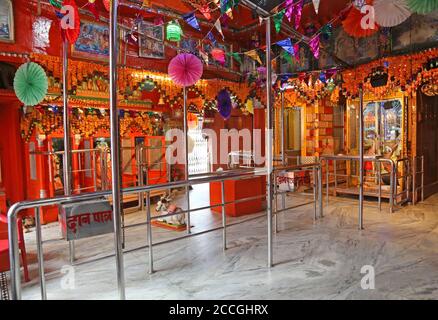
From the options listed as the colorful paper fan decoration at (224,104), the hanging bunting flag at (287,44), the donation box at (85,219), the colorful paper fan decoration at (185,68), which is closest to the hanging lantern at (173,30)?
the colorful paper fan decoration at (224,104)

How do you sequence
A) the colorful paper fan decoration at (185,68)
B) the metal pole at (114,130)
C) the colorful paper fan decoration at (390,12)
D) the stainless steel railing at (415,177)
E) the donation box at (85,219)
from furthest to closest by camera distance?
the stainless steel railing at (415,177)
the colorful paper fan decoration at (185,68)
the colorful paper fan decoration at (390,12)
the donation box at (85,219)
the metal pole at (114,130)

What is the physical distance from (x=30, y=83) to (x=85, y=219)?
1686mm

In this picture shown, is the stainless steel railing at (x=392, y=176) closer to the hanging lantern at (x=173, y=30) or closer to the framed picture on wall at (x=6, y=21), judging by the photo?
the hanging lantern at (x=173, y=30)

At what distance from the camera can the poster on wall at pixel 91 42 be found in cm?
523

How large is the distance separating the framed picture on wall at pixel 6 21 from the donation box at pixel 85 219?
3.66m

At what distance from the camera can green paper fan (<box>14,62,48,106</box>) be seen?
301cm

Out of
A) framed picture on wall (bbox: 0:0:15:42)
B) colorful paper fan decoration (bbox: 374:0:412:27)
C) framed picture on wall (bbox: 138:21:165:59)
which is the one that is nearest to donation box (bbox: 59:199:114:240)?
colorful paper fan decoration (bbox: 374:0:412:27)

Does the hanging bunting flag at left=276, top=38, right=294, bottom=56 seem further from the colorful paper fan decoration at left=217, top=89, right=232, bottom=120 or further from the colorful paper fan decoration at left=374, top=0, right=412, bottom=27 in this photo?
the colorful paper fan decoration at left=217, top=89, right=232, bottom=120

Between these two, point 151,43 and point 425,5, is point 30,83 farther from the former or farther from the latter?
point 151,43

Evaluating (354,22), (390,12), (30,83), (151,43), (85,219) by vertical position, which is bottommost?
(85,219)

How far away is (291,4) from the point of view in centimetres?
304

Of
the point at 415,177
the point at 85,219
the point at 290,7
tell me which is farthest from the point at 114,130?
the point at 415,177

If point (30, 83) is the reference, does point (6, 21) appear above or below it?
above

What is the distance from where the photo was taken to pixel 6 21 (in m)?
4.48
